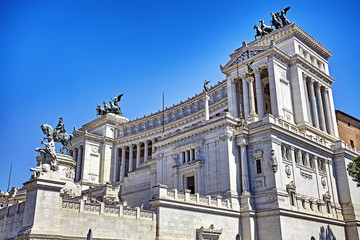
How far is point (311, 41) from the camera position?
2832 inches

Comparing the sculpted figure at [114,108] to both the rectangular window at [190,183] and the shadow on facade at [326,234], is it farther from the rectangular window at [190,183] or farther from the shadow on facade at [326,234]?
the shadow on facade at [326,234]

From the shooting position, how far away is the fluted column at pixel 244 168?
43.8 meters

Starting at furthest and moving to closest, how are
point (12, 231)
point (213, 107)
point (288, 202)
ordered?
point (213, 107), point (288, 202), point (12, 231)

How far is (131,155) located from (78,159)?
12.8 metres

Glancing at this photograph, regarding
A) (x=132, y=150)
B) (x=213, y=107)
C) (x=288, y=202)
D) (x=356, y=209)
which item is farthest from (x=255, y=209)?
(x=132, y=150)

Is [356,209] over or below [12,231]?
over

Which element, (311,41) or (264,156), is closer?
(264,156)

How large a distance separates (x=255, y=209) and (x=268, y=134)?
347 inches

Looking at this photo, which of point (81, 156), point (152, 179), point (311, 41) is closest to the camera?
point (152, 179)

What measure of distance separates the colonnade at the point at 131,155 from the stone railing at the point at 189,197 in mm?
50655

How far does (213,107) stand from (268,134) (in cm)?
3429

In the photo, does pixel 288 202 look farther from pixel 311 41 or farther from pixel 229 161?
pixel 311 41

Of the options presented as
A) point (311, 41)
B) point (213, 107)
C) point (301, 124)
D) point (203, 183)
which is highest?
point (311, 41)

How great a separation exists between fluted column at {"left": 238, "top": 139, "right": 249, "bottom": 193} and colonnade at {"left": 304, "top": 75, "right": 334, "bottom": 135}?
23.9 metres
